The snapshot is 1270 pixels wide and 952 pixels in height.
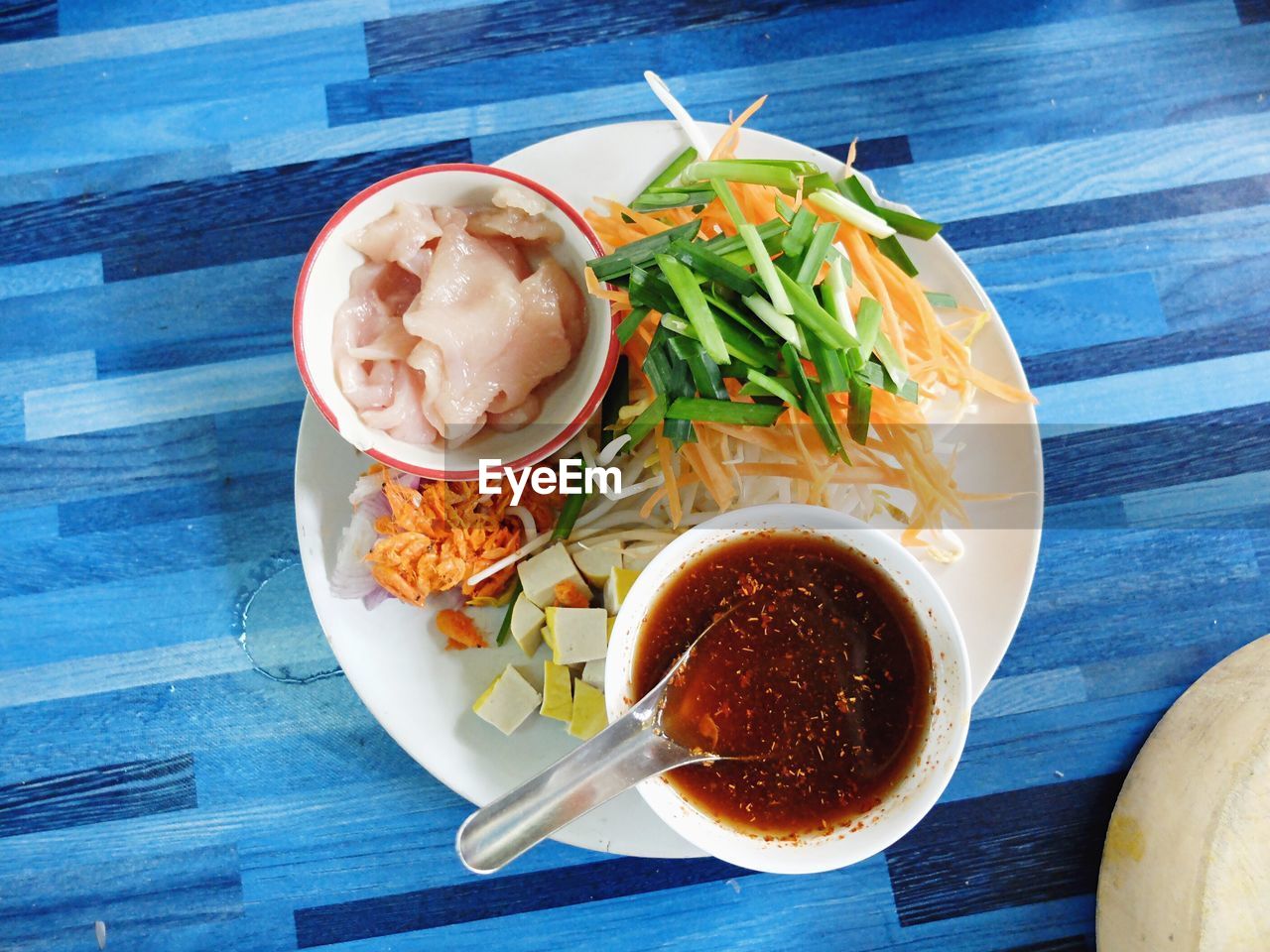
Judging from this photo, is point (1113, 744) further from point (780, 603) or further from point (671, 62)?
point (671, 62)

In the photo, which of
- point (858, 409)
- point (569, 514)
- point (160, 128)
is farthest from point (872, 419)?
point (160, 128)

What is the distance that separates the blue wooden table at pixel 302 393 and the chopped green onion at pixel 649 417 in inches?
33.3

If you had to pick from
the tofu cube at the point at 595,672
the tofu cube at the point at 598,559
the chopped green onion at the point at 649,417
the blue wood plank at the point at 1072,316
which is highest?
the chopped green onion at the point at 649,417

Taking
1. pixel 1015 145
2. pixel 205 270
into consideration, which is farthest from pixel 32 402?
pixel 1015 145

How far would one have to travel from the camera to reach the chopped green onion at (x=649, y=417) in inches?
59.8

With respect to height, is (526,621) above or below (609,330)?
below

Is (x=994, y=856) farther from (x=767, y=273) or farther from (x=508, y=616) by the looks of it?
(x=767, y=273)

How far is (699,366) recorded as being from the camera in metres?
1.50

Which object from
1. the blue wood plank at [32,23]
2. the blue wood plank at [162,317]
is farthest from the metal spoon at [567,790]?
the blue wood plank at [32,23]

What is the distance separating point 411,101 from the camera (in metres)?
2.08

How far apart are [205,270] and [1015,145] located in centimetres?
180

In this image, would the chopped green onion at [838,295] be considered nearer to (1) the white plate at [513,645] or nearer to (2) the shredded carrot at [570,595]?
(1) the white plate at [513,645]

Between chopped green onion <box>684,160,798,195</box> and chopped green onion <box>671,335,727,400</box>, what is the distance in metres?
0.30

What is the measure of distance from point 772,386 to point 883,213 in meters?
0.39
